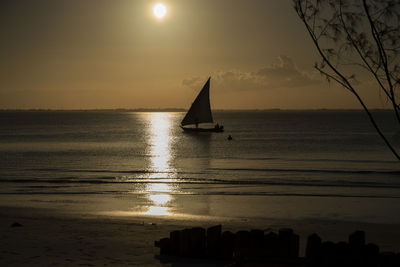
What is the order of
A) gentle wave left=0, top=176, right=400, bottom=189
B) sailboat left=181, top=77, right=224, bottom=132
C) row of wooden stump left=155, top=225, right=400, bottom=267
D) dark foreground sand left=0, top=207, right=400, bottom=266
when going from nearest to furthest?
row of wooden stump left=155, top=225, right=400, bottom=267
dark foreground sand left=0, top=207, right=400, bottom=266
gentle wave left=0, top=176, right=400, bottom=189
sailboat left=181, top=77, right=224, bottom=132

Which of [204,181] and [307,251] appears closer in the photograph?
[307,251]

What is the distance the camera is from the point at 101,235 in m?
12.1

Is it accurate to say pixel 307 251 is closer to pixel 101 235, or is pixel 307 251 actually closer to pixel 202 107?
pixel 101 235

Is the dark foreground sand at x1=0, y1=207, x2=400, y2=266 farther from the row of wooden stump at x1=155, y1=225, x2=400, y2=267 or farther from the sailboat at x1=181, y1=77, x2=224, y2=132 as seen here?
the sailboat at x1=181, y1=77, x2=224, y2=132

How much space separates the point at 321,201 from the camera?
2098 centimetres

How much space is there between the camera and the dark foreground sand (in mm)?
9516

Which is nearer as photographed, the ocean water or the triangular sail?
the ocean water

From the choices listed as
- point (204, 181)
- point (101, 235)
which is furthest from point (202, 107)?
point (101, 235)

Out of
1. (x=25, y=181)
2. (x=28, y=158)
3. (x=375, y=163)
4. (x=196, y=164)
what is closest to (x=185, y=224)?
(x=25, y=181)

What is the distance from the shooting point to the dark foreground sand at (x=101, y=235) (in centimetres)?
952

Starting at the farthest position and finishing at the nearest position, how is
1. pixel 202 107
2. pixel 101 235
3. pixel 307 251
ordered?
pixel 202 107 → pixel 101 235 → pixel 307 251

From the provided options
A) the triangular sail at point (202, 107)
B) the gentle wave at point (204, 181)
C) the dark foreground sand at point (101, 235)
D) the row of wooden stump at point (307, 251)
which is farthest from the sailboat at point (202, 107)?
the row of wooden stump at point (307, 251)

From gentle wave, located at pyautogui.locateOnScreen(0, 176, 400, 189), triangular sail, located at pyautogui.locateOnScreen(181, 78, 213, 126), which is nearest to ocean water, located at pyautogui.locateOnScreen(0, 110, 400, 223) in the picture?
→ gentle wave, located at pyautogui.locateOnScreen(0, 176, 400, 189)

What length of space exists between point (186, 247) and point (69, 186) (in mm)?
18353
